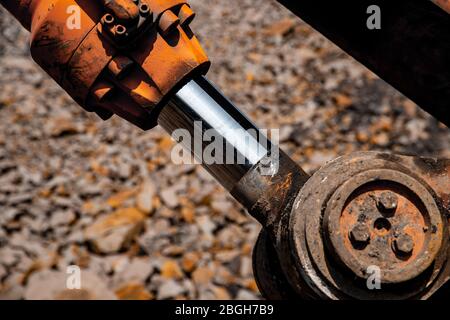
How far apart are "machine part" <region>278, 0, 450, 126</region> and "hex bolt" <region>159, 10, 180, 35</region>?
267 mm

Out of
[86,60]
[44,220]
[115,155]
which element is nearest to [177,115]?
[86,60]

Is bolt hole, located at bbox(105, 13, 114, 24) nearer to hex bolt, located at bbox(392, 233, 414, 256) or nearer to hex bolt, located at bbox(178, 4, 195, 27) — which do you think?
hex bolt, located at bbox(178, 4, 195, 27)

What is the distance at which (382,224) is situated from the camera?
95cm

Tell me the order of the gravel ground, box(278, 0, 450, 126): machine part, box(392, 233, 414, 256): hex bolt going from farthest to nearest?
the gravel ground
box(278, 0, 450, 126): machine part
box(392, 233, 414, 256): hex bolt

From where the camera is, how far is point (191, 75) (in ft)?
3.61

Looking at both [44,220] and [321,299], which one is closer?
[321,299]

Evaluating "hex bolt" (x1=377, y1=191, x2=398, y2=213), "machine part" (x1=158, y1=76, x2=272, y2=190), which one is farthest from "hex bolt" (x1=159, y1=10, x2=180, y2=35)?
"hex bolt" (x1=377, y1=191, x2=398, y2=213)

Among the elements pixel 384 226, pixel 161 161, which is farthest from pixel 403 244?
pixel 161 161

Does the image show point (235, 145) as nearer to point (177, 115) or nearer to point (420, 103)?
point (177, 115)

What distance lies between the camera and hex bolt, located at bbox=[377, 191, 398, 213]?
94 centimetres

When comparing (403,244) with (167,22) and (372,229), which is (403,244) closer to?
(372,229)

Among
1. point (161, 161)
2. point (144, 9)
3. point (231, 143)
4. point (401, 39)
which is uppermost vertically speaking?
point (401, 39)

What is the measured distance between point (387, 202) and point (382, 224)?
0.14ft

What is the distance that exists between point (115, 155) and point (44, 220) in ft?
2.09
